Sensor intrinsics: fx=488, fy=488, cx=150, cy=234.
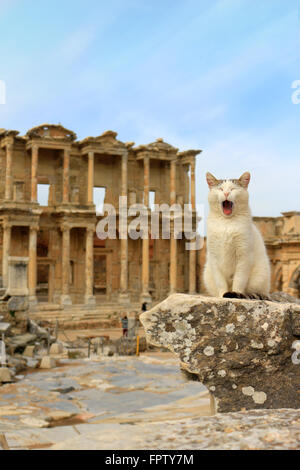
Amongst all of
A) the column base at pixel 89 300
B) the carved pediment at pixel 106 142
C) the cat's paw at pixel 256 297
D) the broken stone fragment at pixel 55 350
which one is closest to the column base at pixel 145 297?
the column base at pixel 89 300

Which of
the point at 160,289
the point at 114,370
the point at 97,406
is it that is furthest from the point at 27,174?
the point at 97,406

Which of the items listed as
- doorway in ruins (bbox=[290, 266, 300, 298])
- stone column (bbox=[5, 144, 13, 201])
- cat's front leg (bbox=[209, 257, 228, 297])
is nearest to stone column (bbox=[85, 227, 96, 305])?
stone column (bbox=[5, 144, 13, 201])

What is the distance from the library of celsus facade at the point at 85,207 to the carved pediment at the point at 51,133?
0.06 metres

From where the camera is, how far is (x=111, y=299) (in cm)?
3088

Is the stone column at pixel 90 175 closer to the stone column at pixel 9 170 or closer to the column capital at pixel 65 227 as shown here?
the column capital at pixel 65 227

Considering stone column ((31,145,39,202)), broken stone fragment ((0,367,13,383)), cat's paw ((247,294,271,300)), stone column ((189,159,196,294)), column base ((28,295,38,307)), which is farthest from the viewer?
stone column ((189,159,196,294))

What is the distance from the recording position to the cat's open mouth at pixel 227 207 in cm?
431

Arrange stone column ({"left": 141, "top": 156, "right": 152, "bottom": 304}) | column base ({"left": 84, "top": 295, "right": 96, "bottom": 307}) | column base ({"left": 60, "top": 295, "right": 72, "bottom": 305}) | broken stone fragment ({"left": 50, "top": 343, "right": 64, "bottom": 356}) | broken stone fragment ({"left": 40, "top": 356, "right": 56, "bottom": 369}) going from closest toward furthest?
1. broken stone fragment ({"left": 40, "top": 356, "right": 56, "bottom": 369})
2. broken stone fragment ({"left": 50, "top": 343, "right": 64, "bottom": 356})
3. column base ({"left": 60, "top": 295, "right": 72, "bottom": 305})
4. column base ({"left": 84, "top": 295, "right": 96, "bottom": 307})
5. stone column ({"left": 141, "top": 156, "right": 152, "bottom": 304})

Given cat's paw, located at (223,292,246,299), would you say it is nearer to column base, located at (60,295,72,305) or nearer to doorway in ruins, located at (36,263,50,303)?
column base, located at (60,295,72,305)

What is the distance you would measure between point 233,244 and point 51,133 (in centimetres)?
2647

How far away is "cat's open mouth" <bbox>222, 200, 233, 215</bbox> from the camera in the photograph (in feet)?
14.1

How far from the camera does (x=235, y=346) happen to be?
148 inches

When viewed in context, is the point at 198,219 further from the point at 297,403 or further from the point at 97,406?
the point at 297,403
